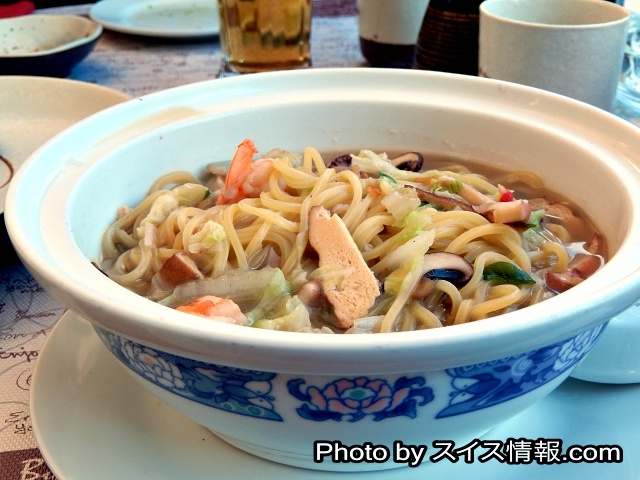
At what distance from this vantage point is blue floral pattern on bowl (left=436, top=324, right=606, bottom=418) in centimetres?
87

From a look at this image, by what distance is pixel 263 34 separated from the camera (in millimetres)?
2666

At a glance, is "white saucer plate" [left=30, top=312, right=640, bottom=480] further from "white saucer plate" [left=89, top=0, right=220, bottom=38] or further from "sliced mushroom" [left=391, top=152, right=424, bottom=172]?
"white saucer plate" [left=89, top=0, right=220, bottom=38]

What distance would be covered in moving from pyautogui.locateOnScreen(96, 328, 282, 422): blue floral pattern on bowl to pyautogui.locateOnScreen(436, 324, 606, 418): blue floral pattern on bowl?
0.25 metres

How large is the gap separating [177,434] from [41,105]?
1763 mm

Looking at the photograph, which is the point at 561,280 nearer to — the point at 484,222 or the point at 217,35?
the point at 484,222

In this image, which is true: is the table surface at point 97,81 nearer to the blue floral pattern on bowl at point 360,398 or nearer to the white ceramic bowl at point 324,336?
the white ceramic bowl at point 324,336

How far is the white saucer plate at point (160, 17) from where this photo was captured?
3.29m

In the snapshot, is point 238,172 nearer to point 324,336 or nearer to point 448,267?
point 448,267

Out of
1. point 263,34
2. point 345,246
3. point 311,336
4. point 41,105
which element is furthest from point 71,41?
point 311,336

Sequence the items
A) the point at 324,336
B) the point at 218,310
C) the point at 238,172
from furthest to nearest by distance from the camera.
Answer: the point at 238,172, the point at 218,310, the point at 324,336

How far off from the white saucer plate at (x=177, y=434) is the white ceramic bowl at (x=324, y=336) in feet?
0.17

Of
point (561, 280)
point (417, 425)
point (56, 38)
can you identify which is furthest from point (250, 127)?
point (56, 38)

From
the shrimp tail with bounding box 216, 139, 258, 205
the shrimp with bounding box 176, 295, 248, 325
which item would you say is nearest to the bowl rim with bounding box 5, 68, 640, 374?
the shrimp with bounding box 176, 295, 248, 325

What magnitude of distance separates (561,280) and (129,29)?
A: 8.93 ft
